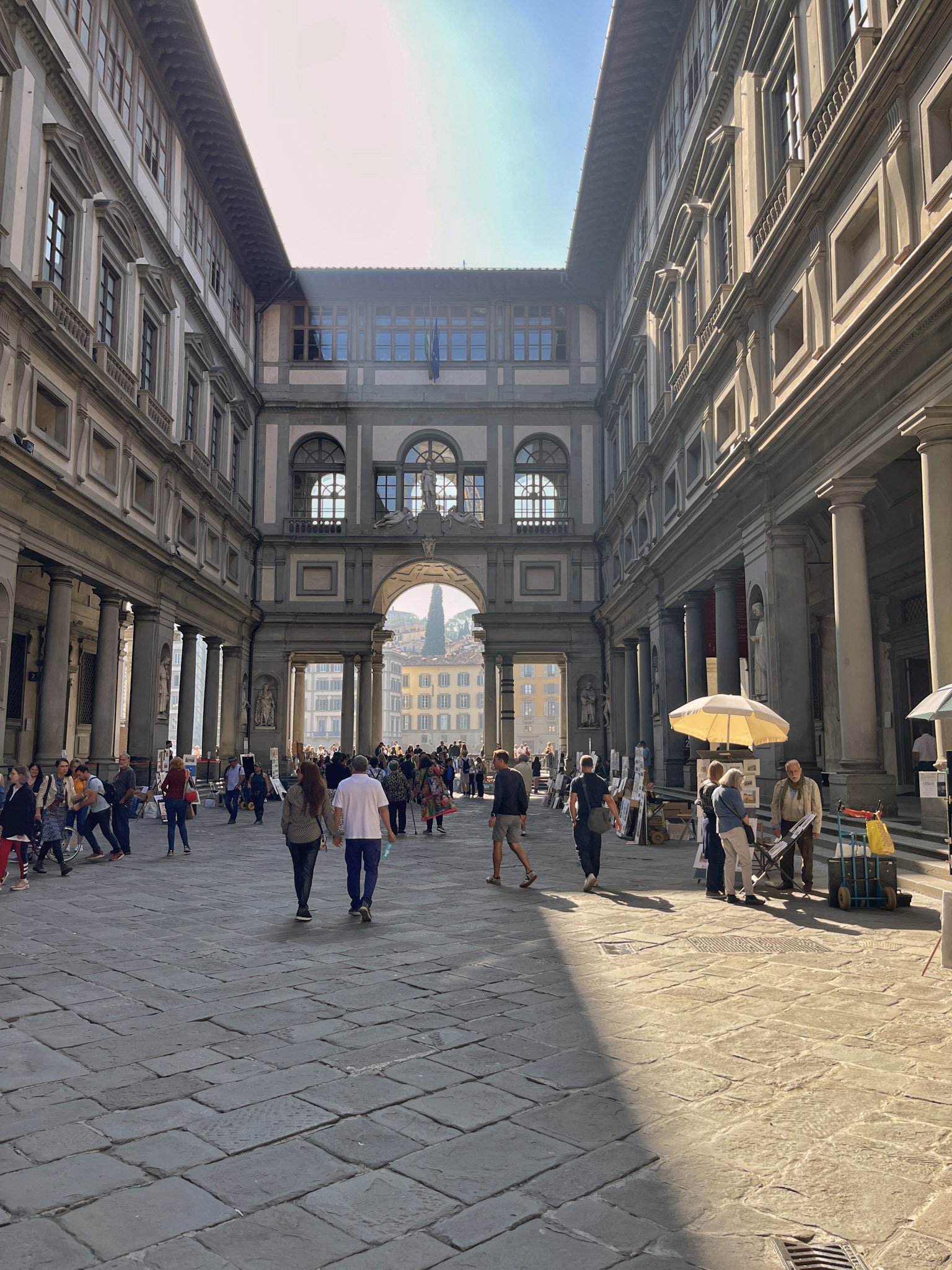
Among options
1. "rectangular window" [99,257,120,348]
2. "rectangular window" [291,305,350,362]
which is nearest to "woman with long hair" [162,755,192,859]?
"rectangular window" [99,257,120,348]

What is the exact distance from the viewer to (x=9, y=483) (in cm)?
1658

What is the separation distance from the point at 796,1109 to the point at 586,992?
84.0 inches

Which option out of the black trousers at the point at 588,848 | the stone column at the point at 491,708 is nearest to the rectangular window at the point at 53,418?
the black trousers at the point at 588,848

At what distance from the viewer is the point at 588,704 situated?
1415 inches

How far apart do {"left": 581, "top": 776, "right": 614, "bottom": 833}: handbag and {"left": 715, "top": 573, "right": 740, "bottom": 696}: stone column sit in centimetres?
820

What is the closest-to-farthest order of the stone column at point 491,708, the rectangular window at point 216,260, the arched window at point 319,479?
the rectangular window at point 216,260 < the stone column at point 491,708 < the arched window at point 319,479

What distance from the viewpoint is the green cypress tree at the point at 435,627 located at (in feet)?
423

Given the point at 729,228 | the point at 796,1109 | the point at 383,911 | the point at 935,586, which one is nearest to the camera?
the point at 796,1109

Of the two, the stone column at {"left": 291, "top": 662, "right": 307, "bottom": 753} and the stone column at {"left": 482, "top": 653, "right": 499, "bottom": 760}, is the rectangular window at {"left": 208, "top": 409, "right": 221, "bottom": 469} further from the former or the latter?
the stone column at {"left": 482, "top": 653, "right": 499, "bottom": 760}

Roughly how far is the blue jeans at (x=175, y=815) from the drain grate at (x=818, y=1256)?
12967 millimetres

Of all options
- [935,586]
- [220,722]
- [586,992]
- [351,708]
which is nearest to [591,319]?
[351,708]

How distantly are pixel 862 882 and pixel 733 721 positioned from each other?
3.53 meters

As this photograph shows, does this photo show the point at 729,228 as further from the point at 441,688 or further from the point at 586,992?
the point at 441,688

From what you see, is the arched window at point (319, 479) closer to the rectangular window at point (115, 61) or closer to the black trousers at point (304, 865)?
the rectangular window at point (115, 61)
